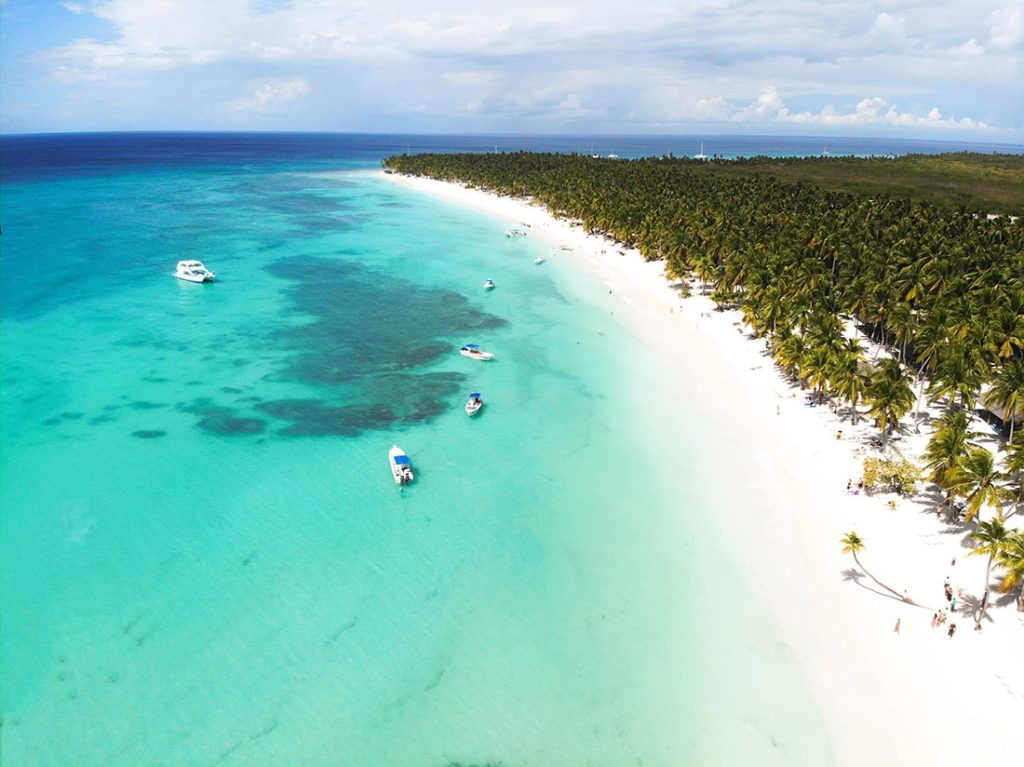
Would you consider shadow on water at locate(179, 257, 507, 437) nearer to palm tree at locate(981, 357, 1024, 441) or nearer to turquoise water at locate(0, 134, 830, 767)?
turquoise water at locate(0, 134, 830, 767)

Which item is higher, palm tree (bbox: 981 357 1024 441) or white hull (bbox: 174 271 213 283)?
palm tree (bbox: 981 357 1024 441)

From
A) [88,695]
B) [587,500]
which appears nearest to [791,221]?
[587,500]

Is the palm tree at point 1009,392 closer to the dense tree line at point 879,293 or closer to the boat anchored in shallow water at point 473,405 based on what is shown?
the dense tree line at point 879,293

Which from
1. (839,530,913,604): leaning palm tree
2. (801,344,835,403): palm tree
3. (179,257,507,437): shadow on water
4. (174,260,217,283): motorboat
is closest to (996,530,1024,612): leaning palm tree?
(839,530,913,604): leaning palm tree

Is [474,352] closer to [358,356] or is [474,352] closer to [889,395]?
[358,356]

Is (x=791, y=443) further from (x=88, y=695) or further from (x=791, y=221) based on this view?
(x=791, y=221)

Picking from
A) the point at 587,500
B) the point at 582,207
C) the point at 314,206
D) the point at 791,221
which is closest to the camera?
the point at 587,500
